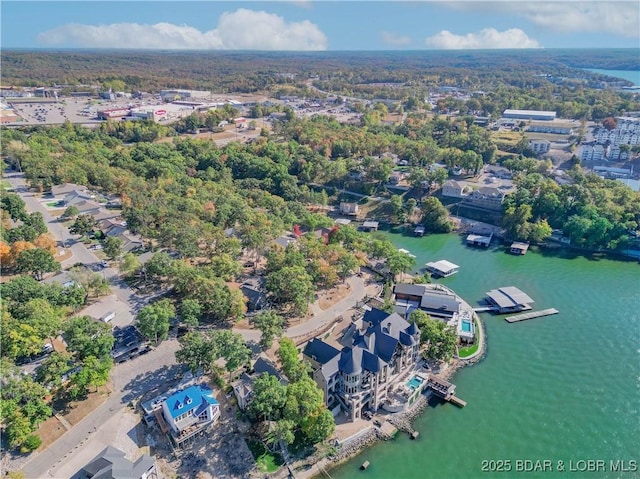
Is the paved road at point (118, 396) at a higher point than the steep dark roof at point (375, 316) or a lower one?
lower

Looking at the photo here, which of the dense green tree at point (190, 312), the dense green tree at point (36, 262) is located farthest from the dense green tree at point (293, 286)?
the dense green tree at point (36, 262)

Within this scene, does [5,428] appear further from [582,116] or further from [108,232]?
[582,116]

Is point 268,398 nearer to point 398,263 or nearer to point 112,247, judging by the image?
point 398,263

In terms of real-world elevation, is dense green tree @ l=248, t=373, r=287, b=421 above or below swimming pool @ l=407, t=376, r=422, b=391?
above

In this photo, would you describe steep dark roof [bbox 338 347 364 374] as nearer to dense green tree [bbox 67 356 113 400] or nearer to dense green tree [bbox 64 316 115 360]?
dense green tree [bbox 67 356 113 400]

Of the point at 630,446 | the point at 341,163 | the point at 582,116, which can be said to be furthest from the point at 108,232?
the point at 582,116

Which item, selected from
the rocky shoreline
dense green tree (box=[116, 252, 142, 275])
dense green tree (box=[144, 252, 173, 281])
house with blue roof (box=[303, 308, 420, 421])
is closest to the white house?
the rocky shoreline

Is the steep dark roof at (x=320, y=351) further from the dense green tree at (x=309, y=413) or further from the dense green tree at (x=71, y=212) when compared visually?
the dense green tree at (x=71, y=212)
